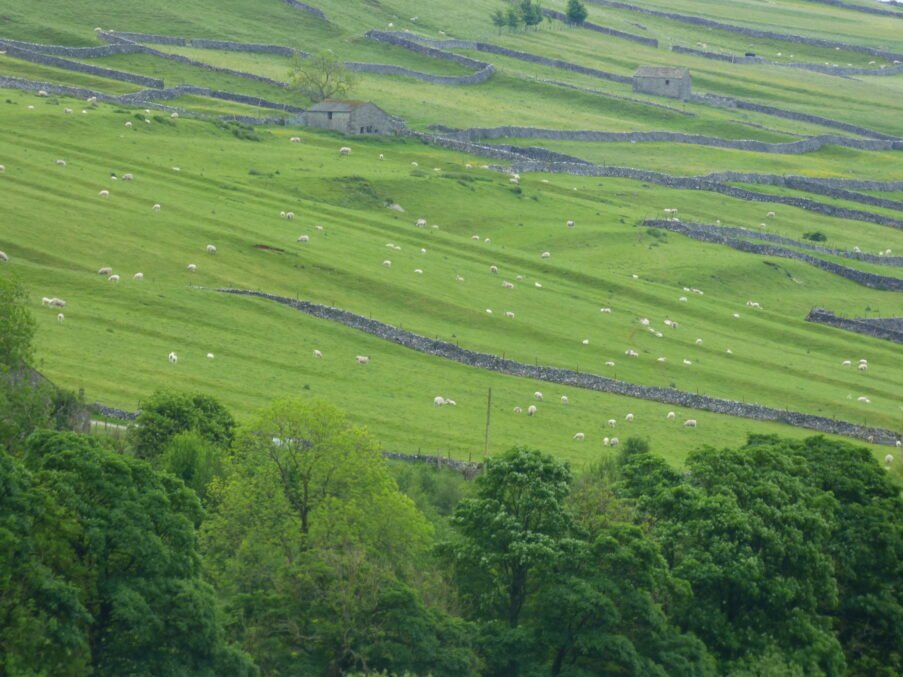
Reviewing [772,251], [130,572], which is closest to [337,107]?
[772,251]

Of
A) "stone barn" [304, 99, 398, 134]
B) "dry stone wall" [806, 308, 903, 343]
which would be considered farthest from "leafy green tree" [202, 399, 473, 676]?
"stone barn" [304, 99, 398, 134]

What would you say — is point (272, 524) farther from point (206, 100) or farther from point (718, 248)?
point (206, 100)

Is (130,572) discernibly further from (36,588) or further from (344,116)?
(344,116)

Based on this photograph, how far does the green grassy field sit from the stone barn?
3.08 meters

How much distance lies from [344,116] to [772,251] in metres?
43.0

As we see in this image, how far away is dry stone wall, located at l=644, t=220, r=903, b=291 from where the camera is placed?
124 m

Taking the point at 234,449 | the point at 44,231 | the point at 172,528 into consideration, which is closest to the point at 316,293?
the point at 44,231

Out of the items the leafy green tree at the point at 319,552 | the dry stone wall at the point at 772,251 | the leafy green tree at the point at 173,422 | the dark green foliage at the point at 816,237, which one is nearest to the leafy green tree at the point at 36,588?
the leafy green tree at the point at 319,552

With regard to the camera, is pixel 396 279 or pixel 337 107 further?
pixel 337 107

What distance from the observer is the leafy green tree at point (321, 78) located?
513ft

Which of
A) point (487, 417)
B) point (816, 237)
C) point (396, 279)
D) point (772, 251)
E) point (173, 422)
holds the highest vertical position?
point (816, 237)

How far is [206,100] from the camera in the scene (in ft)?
479

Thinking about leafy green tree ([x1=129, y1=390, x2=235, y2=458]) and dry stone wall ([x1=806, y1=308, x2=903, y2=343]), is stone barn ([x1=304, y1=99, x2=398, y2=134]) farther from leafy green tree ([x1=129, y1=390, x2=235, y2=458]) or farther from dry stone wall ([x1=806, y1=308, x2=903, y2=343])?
leafy green tree ([x1=129, y1=390, x2=235, y2=458])

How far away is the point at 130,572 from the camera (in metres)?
40.9
